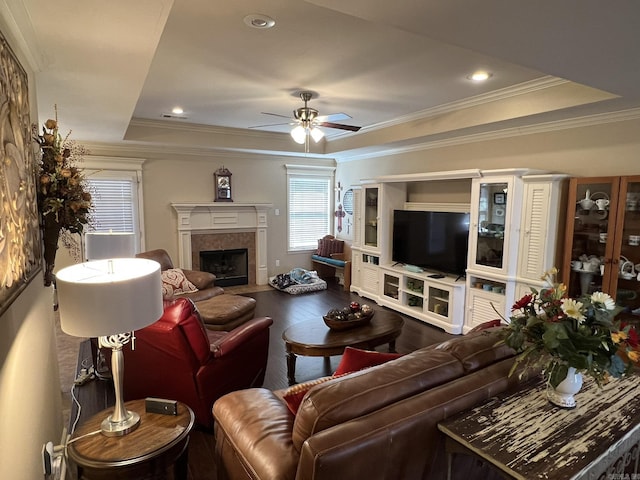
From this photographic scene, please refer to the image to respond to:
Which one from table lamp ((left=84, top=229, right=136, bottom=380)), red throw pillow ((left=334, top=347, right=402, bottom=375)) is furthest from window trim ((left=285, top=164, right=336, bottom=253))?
red throw pillow ((left=334, top=347, right=402, bottom=375))

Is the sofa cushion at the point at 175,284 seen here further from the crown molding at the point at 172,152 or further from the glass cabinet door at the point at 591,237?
the glass cabinet door at the point at 591,237

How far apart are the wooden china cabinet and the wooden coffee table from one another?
182cm

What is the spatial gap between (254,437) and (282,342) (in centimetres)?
263

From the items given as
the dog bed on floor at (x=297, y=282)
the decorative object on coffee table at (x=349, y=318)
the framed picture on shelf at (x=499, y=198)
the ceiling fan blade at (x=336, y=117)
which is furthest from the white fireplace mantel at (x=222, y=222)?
the framed picture on shelf at (x=499, y=198)

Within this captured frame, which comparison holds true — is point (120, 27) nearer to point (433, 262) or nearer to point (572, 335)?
point (572, 335)

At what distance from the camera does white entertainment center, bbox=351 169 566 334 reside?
377 centimetres

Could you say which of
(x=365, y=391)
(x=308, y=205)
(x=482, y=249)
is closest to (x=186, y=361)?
(x=365, y=391)

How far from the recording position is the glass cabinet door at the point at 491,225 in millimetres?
4098

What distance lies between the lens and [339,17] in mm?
2291

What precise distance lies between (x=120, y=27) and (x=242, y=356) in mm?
2140

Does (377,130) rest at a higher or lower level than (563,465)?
higher

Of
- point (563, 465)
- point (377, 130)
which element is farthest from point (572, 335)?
point (377, 130)

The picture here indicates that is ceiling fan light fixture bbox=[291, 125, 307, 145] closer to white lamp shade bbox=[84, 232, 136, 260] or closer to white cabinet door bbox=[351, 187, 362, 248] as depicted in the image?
white lamp shade bbox=[84, 232, 136, 260]

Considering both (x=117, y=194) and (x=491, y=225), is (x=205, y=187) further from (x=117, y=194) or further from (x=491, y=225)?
(x=491, y=225)
